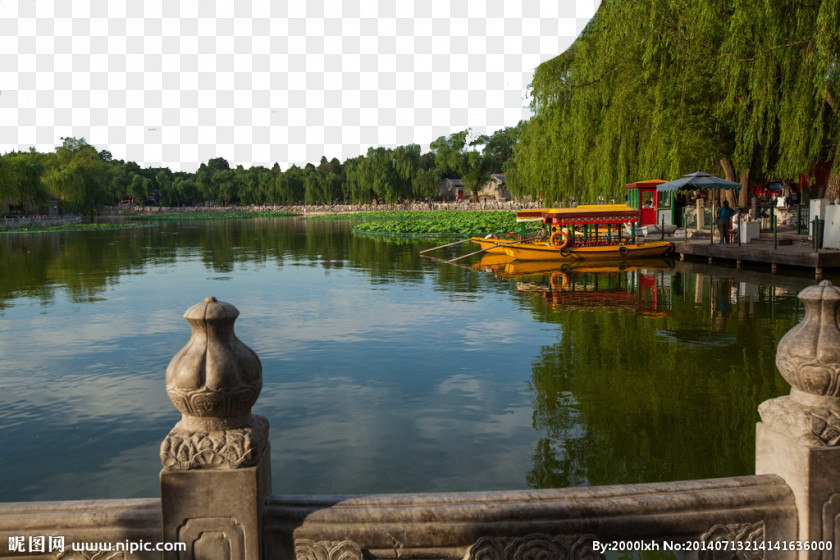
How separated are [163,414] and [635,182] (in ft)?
78.7

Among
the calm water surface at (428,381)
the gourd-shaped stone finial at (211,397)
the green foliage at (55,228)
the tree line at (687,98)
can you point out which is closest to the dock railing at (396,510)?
the gourd-shaped stone finial at (211,397)

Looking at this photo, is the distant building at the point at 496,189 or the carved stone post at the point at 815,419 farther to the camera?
the distant building at the point at 496,189

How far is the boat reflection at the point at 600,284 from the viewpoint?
14883 mm

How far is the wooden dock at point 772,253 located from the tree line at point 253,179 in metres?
55.5

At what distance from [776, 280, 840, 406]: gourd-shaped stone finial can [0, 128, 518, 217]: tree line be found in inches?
2560

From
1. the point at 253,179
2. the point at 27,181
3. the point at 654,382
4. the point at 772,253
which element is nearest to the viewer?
the point at 654,382

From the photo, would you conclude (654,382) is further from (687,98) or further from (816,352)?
(687,98)

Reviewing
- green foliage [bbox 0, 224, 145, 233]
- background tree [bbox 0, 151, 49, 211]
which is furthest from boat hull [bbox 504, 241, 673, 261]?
background tree [bbox 0, 151, 49, 211]

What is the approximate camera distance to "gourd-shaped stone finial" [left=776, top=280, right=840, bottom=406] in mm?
2811

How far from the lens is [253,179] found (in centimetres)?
12500

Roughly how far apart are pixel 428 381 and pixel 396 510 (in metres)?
6.26

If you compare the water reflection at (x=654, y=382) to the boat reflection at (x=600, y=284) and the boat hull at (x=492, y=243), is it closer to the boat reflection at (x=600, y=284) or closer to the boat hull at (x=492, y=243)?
the boat reflection at (x=600, y=284)

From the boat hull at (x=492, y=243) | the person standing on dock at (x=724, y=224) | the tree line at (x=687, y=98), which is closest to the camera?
the tree line at (x=687, y=98)

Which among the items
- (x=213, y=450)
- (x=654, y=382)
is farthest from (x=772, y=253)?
(x=213, y=450)
